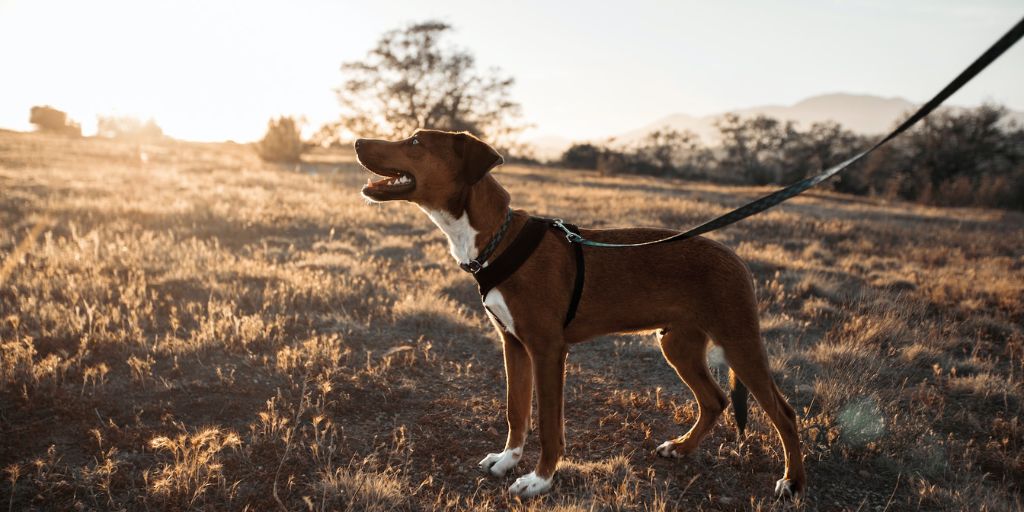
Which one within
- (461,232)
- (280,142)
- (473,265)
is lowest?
(473,265)

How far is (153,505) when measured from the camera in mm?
3270

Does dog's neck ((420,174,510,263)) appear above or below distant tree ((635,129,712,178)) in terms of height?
→ below

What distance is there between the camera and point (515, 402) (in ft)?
12.4

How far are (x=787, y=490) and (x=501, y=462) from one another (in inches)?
70.8

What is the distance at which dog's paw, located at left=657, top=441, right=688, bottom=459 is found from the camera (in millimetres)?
4043

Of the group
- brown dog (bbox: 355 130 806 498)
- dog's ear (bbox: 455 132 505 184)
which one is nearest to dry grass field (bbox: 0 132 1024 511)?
brown dog (bbox: 355 130 806 498)

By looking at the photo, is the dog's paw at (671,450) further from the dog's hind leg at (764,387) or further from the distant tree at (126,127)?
the distant tree at (126,127)

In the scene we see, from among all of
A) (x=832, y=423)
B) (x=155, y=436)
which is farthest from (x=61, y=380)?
(x=832, y=423)

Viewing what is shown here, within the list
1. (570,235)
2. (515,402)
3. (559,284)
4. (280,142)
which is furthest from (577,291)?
(280,142)

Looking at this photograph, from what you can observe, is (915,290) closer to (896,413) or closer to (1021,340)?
(1021,340)

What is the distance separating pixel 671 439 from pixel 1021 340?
16.8ft

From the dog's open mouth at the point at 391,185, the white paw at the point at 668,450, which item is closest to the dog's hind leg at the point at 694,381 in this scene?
the white paw at the point at 668,450

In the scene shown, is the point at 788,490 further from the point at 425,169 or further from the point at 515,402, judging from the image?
the point at 425,169

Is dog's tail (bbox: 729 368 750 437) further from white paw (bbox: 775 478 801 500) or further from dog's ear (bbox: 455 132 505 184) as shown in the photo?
dog's ear (bbox: 455 132 505 184)
